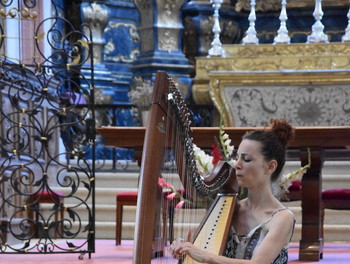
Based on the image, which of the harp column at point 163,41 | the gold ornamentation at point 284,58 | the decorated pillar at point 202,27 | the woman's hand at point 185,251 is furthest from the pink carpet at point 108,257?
the decorated pillar at point 202,27

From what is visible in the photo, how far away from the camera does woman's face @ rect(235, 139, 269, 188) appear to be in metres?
2.90

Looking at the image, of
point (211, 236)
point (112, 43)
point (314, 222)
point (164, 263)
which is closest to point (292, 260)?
point (314, 222)

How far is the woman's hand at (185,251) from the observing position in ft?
8.08

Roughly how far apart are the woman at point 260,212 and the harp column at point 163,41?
8606 millimetres

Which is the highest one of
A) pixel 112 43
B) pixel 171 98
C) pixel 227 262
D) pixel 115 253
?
pixel 112 43

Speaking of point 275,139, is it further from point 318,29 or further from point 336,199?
point 318,29

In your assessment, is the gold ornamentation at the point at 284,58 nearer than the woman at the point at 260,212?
No

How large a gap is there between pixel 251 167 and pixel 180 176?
257 millimetres

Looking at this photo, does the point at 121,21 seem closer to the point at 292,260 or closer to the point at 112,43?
the point at 112,43

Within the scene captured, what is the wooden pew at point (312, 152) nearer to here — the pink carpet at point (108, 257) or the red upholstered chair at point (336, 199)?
the pink carpet at point (108, 257)

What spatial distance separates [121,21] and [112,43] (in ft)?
1.17

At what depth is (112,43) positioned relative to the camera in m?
12.1

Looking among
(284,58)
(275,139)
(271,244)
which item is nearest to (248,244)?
(271,244)

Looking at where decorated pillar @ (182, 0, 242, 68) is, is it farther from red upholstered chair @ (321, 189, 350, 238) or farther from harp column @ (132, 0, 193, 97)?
red upholstered chair @ (321, 189, 350, 238)
